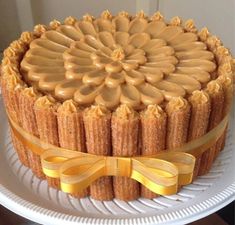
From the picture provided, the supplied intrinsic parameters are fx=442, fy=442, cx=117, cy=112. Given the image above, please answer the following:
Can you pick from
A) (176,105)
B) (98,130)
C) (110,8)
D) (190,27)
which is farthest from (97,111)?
(110,8)

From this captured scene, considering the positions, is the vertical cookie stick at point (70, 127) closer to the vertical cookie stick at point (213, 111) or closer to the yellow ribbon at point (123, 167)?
the yellow ribbon at point (123, 167)

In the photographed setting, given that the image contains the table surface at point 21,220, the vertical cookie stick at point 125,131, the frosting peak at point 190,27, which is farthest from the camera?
the table surface at point 21,220

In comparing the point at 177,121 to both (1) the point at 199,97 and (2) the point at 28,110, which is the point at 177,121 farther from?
(2) the point at 28,110

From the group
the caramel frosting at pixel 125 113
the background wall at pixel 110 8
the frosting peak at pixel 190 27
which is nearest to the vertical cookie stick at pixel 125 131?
the caramel frosting at pixel 125 113

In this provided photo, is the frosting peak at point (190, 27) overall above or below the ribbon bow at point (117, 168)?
above

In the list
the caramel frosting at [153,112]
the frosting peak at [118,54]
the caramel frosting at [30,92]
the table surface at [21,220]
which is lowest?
the table surface at [21,220]

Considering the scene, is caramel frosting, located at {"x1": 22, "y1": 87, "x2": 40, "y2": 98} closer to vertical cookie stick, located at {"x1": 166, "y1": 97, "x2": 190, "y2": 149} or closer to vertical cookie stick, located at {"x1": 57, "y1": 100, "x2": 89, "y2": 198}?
vertical cookie stick, located at {"x1": 57, "y1": 100, "x2": 89, "y2": 198}
